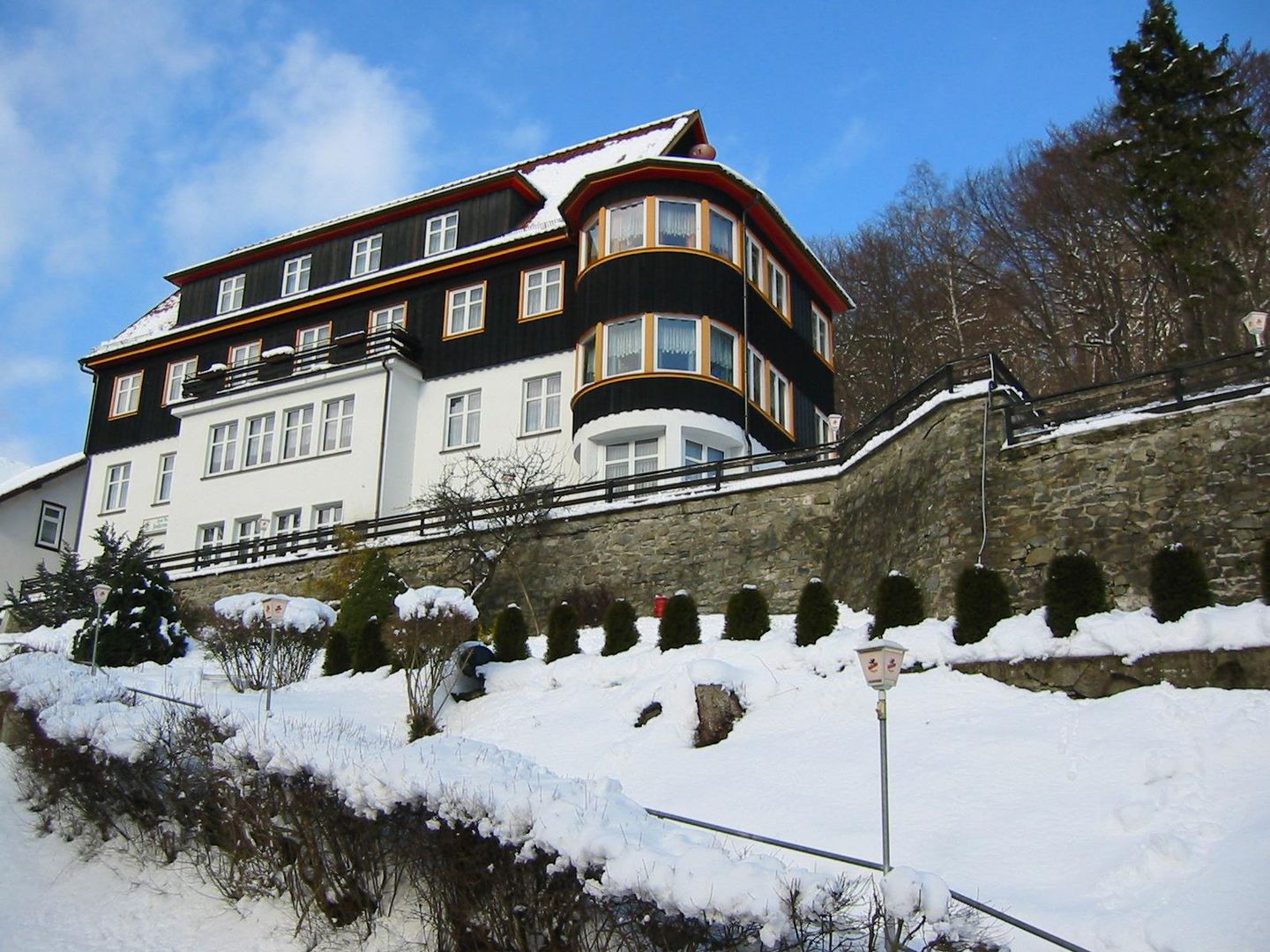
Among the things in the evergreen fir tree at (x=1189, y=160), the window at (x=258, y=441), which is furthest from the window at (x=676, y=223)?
the window at (x=258, y=441)

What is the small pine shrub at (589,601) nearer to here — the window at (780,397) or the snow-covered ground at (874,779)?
the snow-covered ground at (874,779)

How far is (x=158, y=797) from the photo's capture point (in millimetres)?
13141

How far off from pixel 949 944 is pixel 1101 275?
77.2ft

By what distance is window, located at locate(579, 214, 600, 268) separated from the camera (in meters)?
26.6

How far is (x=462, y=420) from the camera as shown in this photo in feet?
94.3

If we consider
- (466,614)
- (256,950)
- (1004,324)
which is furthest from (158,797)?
(1004,324)

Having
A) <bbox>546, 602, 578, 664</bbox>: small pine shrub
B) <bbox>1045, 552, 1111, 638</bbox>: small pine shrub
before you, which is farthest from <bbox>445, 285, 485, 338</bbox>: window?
<bbox>1045, 552, 1111, 638</bbox>: small pine shrub

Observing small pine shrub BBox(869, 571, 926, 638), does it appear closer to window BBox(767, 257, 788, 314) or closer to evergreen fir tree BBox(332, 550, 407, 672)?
evergreen fir tree BBox(332, 550, 407, 672)

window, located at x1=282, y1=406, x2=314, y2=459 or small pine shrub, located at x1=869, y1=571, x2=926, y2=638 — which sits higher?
window, located at x1=282, y1=406, x2=314, y2=459

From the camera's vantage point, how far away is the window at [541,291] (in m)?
28.4

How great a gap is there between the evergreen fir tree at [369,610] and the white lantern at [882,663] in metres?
12.9

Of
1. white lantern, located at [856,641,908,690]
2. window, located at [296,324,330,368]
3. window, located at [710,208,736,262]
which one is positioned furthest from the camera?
window, located at [296,324,330,368]

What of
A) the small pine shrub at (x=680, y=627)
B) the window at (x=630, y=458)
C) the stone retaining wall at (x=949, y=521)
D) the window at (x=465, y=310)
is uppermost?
the window at (x=465, y=310)

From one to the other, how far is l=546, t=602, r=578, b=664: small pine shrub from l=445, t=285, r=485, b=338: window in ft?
38.5
